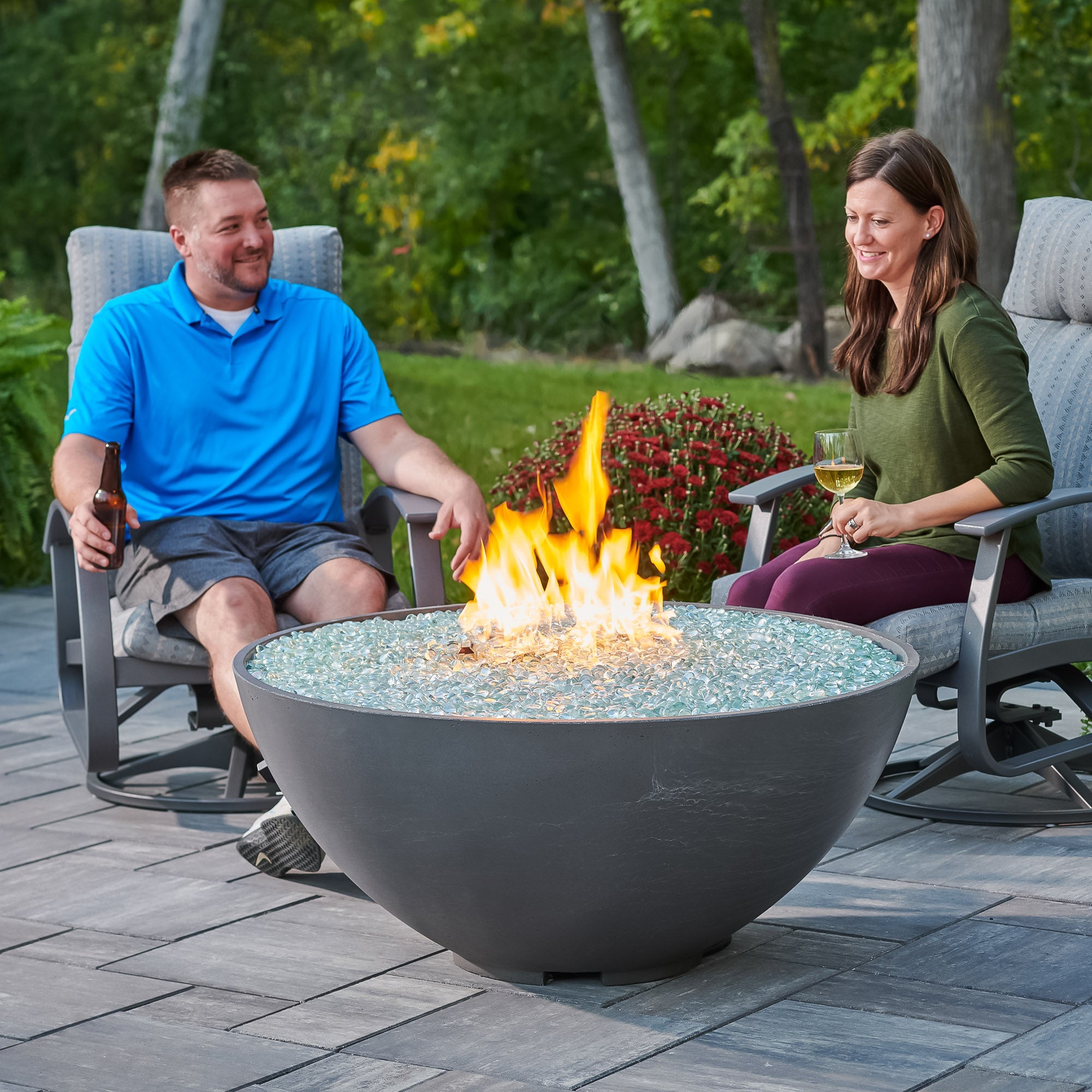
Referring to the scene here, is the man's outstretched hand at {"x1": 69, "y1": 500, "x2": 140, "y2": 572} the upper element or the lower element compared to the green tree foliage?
lower

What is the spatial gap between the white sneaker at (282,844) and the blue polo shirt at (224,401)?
2.98 ft

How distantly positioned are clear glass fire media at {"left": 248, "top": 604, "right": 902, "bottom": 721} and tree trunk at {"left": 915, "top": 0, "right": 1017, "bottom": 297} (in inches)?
217

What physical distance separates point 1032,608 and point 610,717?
1329mm

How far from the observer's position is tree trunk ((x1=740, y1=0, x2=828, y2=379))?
39.0 feet

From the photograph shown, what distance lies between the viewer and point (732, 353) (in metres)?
11.9

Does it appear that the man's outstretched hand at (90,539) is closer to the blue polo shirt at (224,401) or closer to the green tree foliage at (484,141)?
the blue polo shirt at (224,401)

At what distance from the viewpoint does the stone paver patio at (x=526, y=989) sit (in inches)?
83.9

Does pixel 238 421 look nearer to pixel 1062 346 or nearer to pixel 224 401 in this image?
pixel 224 401

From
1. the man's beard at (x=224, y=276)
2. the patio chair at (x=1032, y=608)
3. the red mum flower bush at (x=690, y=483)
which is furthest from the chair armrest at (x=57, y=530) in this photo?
the red mum flower bush at (x=690, y=483)

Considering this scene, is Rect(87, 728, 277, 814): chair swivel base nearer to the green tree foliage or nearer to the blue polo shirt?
the blue polo shirt

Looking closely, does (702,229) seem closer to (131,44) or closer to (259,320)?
(131,44)

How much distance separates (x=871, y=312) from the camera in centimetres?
334

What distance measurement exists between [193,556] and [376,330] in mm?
12965

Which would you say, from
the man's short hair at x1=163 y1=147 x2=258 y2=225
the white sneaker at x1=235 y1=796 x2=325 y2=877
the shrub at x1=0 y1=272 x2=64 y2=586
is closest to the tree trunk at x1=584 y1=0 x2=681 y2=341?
the shrub at x1=0 y1=272 x2=64 y2=586
